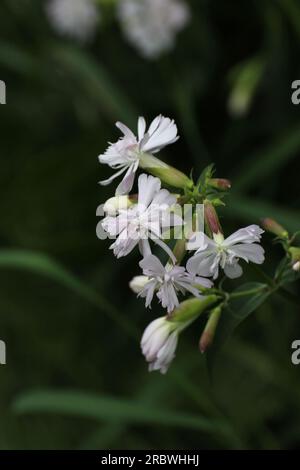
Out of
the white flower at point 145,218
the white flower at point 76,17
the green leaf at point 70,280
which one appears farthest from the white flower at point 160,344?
the white flower at point 76,17

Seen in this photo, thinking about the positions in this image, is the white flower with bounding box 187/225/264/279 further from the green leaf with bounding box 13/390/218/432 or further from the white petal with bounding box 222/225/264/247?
the green leaf with bounding box 13/390/218/432

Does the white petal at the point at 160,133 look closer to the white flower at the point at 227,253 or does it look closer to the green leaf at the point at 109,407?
the white flower at the point at 227,253

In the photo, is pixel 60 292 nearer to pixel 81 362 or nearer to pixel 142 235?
pixel 81 362

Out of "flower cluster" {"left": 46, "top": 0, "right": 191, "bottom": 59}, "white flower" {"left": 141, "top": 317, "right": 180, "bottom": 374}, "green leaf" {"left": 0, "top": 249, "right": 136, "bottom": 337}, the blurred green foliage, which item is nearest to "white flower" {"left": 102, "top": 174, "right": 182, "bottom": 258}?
"white flower" {"left": 141, "top": 317, "right": 180, "bottom": 374}

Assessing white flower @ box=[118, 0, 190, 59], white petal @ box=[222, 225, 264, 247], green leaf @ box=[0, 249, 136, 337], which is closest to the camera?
white petal @ box=[222, 225, 264, 247]

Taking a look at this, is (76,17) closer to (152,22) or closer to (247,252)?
(152,22)

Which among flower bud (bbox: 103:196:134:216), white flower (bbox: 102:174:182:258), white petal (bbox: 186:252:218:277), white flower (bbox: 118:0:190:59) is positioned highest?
white flower (bbox: 118:0:190:59)
